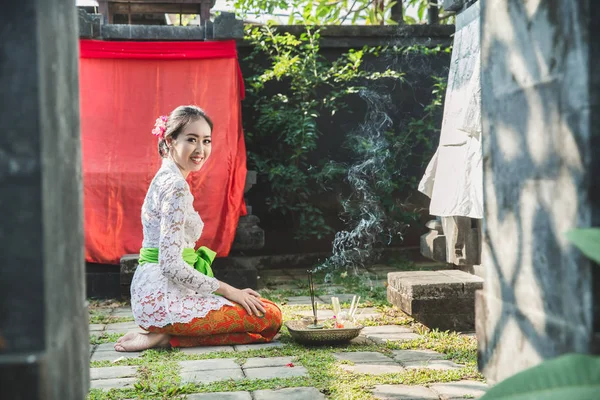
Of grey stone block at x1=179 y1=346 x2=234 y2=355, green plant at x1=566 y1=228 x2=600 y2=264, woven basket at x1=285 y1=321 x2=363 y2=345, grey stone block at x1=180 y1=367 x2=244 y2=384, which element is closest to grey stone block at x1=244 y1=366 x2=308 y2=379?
grey stone block at x1=180 y1=367 x2=244 y2=384

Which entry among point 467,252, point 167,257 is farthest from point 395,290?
point 167,257

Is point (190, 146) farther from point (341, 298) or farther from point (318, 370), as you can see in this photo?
point (341, 298)

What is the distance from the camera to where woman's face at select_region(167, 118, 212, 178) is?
467 cm

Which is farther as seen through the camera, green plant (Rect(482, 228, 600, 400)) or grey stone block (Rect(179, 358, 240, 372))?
grey stone block (Rect(179, 358, 240, 372))

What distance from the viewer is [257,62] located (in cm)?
818

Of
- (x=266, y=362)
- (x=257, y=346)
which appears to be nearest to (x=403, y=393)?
(x=266, y=362)

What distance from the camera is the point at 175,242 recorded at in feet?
14.6

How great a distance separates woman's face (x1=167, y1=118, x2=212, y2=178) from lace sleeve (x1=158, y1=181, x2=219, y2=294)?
0.72 ft

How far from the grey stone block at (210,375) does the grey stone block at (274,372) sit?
0.18 ft

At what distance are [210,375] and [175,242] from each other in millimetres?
980

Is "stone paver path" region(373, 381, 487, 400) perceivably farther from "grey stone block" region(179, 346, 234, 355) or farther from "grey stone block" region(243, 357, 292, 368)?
"grey stone block" region(179, 346, 234, 355)

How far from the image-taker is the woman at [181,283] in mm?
4500

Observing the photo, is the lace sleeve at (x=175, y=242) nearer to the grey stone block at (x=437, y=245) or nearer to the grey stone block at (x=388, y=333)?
the grey stone block at (x=388, y=333)

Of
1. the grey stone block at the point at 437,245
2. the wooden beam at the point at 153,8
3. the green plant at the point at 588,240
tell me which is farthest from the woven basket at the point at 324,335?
the wooden beam at the point at 153,8
